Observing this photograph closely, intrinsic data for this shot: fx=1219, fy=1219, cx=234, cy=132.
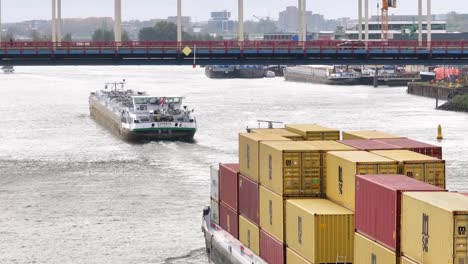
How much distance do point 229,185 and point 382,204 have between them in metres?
12.4

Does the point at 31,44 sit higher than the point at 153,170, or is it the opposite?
the point at 31,44

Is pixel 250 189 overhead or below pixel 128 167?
overhead

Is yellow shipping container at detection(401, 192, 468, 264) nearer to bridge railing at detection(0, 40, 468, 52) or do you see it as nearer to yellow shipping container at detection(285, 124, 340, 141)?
yellow shipping container at detection(285, 124, 340, 141)

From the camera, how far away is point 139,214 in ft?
159

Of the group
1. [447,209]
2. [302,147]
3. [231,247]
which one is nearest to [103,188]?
[231,247]

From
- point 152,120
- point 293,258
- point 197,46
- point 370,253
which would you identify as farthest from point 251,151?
point 152,120

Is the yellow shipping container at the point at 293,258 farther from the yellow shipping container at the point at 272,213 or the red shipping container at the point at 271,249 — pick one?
the yellow shipping container at the point at 272,213

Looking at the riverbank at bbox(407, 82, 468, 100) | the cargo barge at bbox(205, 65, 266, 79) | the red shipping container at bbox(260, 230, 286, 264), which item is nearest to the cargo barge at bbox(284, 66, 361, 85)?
the cargo barge at bbox(205, 65, 266, 79)

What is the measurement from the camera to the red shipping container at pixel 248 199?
34594mm

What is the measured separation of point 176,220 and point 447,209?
24.7m

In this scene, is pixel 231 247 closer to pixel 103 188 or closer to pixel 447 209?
pixel 447 209

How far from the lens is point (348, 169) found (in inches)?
1163

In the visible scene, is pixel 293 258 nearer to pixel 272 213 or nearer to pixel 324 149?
pixel 272 213

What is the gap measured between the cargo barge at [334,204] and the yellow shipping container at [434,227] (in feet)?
0.06
